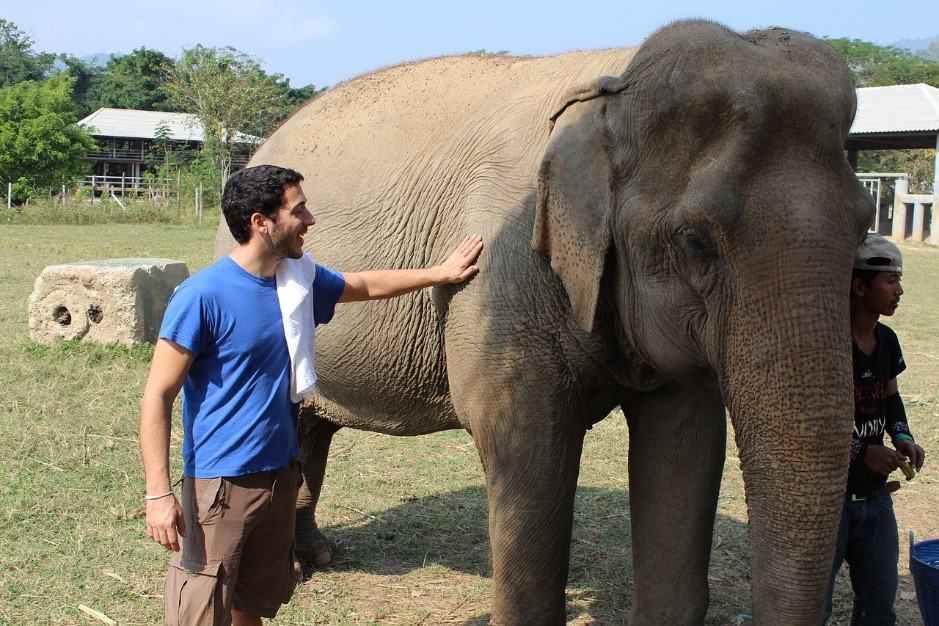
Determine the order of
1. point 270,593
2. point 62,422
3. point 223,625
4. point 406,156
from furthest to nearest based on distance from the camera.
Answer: point 62,422 < point 406,156 < point 270,593 < point 223,625

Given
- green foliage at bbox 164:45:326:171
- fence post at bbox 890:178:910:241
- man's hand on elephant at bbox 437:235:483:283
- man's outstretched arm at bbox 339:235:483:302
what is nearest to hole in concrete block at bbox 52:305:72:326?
man's outstretched arm at bbox 339:235:483:302

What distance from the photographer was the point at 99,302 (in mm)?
8203

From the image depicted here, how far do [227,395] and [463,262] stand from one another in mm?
785

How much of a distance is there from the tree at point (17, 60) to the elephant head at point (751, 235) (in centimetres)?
6848

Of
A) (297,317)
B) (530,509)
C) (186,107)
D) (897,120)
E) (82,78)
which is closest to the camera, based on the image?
(297,317)

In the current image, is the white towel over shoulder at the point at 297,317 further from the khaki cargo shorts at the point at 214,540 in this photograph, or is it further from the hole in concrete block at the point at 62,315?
the hole in concrete block at the point at 62,315

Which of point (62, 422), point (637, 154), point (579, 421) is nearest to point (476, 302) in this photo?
point (579, 421)

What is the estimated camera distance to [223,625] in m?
2.86

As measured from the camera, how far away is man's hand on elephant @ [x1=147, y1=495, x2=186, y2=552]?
2.68 metres

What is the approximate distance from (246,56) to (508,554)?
39.1 meters

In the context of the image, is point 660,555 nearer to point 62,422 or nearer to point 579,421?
point 579,421

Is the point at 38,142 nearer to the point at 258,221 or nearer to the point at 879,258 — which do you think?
the point at 258,221

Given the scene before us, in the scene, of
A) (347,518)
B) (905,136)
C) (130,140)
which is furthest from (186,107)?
(347,518)

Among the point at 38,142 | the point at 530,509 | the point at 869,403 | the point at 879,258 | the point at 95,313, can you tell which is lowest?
the point at 95,313
